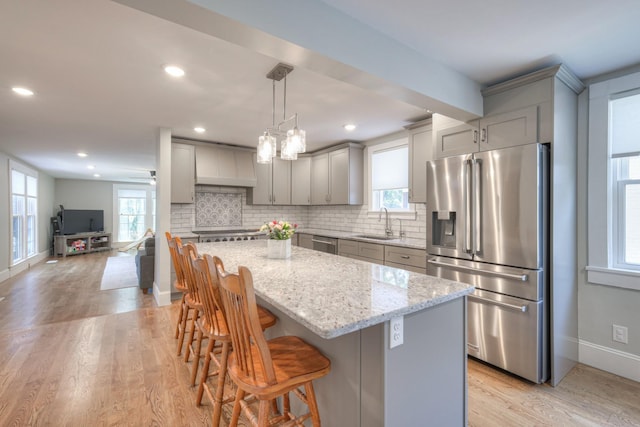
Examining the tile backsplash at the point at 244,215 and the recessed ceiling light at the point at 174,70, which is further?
the tile backsplash at the point at 244,215

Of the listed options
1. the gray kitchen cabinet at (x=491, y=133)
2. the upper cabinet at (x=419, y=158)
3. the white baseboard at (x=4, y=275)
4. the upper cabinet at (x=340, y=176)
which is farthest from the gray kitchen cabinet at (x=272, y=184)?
the white baseboard at (x=4, y=275)

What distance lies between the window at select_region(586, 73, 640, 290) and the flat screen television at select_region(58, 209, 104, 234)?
38.1ft

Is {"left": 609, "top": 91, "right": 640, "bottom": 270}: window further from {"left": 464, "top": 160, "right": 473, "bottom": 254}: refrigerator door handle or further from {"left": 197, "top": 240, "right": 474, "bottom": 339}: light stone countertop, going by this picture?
{"left": 197, "top": 240, "right": 474, "bottom": 339}: light stone countertop

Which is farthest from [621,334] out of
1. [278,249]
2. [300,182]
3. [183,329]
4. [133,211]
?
[133,211]

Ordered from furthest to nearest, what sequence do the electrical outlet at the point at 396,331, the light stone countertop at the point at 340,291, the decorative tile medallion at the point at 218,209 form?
the decorative tile medallion at the point at 218,209 → the electrical outlet at the point at 396,331 → the light stone countertop at the point at 340,291

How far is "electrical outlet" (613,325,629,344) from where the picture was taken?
2.36 m

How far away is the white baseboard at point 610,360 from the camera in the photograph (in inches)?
91.8

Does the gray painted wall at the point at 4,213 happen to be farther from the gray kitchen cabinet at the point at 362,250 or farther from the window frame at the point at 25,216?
the gray kitchen cabinet at the point at 362,250

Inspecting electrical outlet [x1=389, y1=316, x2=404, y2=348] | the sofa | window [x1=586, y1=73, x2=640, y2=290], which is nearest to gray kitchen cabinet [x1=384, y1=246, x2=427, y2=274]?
window [x1=586, y1=73, x2=640, y2=290]

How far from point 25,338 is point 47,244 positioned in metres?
7.41

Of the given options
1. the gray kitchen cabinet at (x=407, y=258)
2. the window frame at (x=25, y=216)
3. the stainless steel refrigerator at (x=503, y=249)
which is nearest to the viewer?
the stainless steel refrigerator at (x=503, y=249)

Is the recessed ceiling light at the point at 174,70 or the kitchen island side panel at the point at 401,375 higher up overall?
the recessed ceiling light at the point at 174,70

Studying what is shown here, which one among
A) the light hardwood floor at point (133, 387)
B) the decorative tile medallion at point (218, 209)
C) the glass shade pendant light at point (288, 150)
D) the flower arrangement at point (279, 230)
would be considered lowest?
the light hardwood floor at point (133, 387)

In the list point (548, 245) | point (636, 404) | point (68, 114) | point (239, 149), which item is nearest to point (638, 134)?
point (548, 245)
